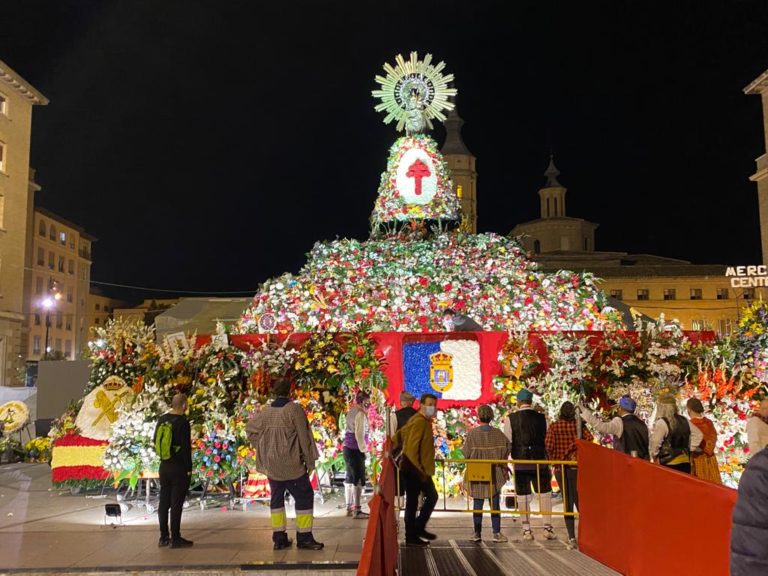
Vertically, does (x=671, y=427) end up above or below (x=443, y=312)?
below

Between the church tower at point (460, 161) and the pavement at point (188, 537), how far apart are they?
7741 centimetres

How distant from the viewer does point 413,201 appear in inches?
651

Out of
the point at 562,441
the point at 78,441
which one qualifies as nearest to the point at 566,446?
the point at 562,441

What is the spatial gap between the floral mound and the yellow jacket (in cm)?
505

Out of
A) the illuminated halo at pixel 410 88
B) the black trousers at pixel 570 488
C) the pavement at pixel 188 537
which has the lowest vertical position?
the pavement at pixel 188 537

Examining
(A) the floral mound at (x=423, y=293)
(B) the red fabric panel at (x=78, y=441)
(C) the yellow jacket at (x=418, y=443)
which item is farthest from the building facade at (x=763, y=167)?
(B) the red fabric panel at (x=78, y=441)

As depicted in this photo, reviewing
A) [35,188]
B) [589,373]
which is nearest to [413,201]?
[589,373]

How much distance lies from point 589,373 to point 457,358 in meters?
2.18

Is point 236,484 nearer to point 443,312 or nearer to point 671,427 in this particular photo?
point 443,312

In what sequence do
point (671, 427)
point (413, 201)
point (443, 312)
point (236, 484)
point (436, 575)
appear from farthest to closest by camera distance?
point (413, 201)
point (443, 312)
point (236, 484)
point (671, 427)
point (436, 575)

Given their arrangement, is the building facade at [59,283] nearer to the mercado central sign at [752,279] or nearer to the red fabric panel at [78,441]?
the mercado central sign at [752,279]

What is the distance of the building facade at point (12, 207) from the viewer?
124 ft

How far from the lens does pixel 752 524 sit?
297cm

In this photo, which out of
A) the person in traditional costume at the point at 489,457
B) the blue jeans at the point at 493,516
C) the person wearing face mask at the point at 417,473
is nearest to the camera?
the person wearing face mask at the point at 417,473
